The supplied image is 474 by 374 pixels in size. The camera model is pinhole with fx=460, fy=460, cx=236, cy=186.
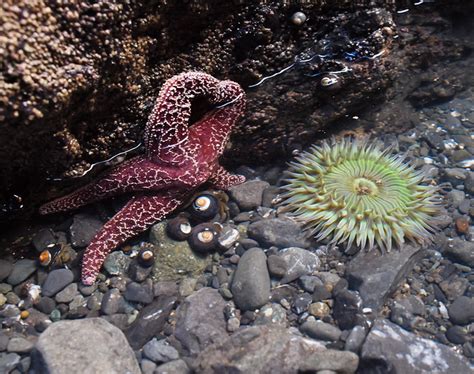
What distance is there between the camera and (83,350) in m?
3.61

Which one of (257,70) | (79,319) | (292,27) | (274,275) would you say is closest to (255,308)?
(274,275)

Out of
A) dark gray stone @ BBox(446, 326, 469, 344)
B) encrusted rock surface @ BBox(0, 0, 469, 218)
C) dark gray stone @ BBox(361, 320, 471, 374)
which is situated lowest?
dark gray stone @ BBox(446, 326, 469, 344)

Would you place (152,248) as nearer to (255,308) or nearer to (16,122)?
(255,308)

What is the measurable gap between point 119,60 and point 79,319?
7.23 ft

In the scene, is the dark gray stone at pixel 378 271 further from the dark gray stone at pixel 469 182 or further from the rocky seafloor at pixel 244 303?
the dark gray stone at pixel 469 182

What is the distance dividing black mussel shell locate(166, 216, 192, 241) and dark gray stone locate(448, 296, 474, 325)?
2.55 metres

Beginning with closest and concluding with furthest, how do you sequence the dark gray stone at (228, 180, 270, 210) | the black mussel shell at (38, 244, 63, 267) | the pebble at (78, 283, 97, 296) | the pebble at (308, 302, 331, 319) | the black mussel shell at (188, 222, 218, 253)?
the pebble at (308, 302, 331, 319)
the pebble at (78, 283, 97, 296)
the black mussel shell at (38, 244, 63, 267)
the black mussel shell at (188, 222, 218, 253)
the dark gray stone at (228, 180, 270, 210)

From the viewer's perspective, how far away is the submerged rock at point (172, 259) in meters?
4.40

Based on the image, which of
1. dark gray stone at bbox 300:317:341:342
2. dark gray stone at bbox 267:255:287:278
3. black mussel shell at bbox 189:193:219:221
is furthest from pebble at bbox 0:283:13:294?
dark gray stone at bbox 300:317:341:342

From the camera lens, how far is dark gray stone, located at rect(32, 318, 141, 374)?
3516 millimetres

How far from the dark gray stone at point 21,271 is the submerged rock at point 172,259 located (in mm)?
1145

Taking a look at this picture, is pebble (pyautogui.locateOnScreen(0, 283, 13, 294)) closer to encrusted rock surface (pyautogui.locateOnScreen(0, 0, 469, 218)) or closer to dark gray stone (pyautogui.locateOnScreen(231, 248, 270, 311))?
encrusted rock surface (pyautogui.locateOnScreen(0, 0, 469, 218))

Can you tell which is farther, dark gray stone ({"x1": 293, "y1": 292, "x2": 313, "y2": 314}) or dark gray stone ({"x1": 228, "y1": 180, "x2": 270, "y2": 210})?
dark gray stone ({"x1": 228, "y1": 180, "x2": 270, "y2": 210})

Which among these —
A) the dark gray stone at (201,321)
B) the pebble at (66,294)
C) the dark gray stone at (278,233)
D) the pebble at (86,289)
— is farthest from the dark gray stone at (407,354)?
the pebble at (66,294)
